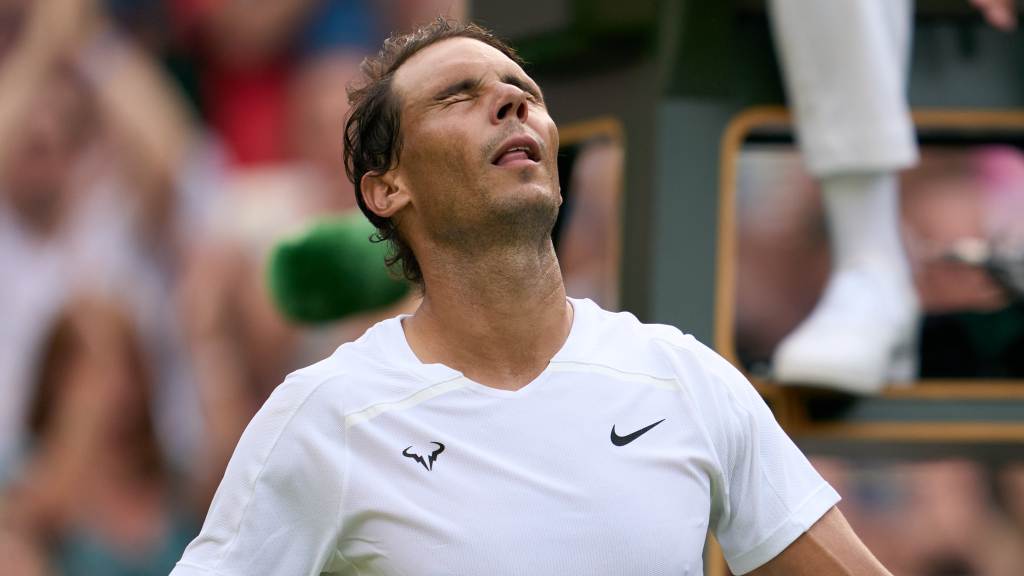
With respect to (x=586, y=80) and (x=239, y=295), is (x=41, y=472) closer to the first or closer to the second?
(x=239, y=295)

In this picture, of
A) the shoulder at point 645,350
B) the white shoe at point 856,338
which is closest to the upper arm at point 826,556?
the shoulder at point 645,350

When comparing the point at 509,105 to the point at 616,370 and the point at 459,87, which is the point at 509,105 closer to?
the point at 459,87

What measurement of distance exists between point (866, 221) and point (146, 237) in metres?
2.66

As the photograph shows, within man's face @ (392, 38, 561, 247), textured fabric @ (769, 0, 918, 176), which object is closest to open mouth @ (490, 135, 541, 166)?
man's face @ (392, 38, 561, 247)

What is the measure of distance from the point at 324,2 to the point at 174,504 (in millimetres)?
A: 1531

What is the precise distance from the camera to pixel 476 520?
178 cm

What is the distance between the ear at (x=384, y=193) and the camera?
2.03 meters

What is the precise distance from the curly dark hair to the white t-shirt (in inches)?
8.9

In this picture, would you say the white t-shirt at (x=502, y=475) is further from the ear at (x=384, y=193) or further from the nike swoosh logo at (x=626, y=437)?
the ear at (x=384, y=193)

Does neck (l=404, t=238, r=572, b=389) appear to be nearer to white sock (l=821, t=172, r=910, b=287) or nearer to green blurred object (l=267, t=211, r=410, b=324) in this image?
green blurred object (l=267, t=211, r=410, b=324)

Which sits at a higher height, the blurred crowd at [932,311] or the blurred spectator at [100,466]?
the blurred crowd at [932,311]

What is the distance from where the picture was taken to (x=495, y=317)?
1.93 m

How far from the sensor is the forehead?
2.00 meters

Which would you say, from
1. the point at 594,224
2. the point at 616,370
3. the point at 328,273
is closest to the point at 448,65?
the point at 616,370
